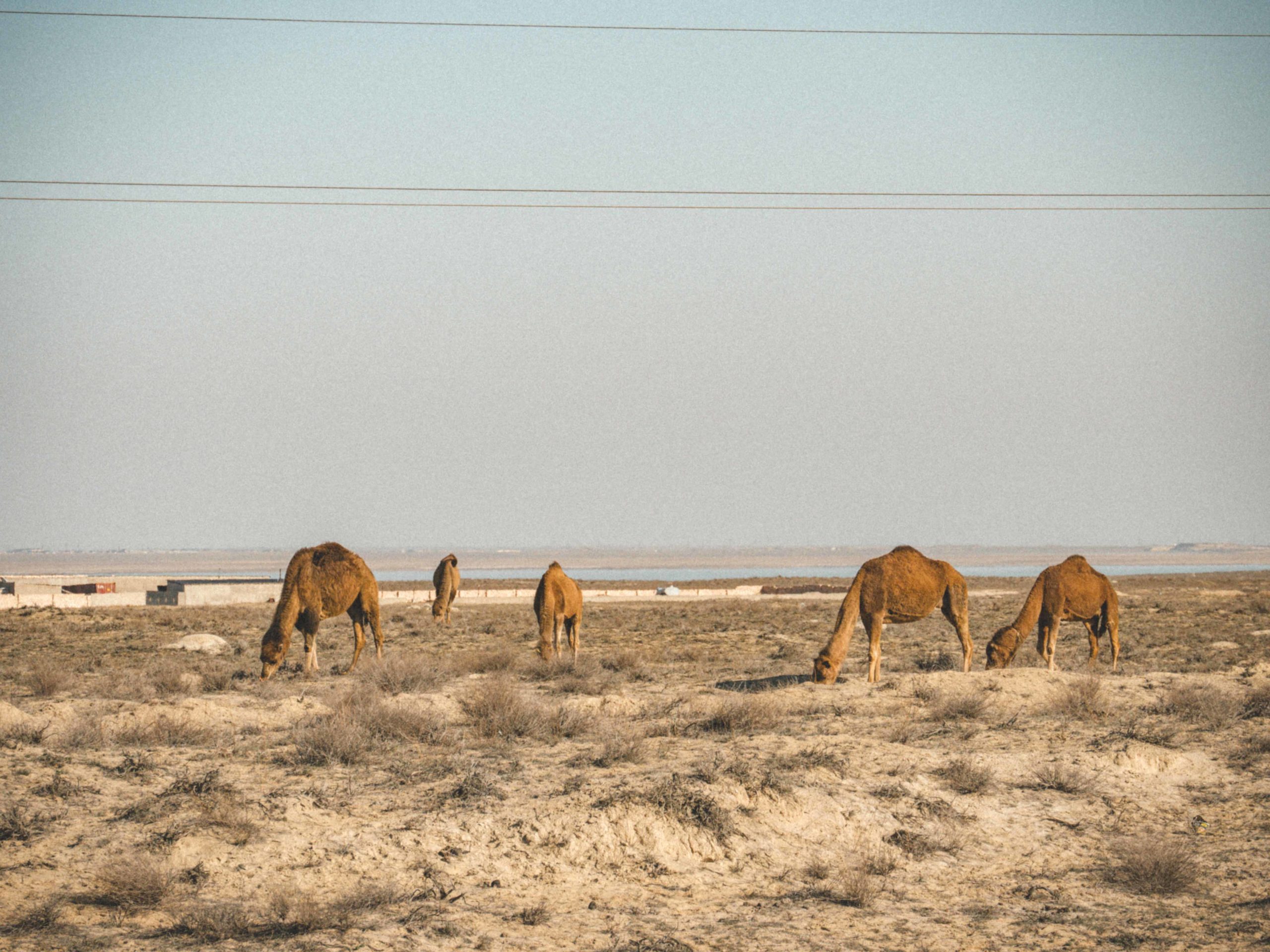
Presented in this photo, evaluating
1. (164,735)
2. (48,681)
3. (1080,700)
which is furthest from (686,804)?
(48,681)

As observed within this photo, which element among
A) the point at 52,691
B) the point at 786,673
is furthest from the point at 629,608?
the point at 52,691

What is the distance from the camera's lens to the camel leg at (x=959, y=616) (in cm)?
2000

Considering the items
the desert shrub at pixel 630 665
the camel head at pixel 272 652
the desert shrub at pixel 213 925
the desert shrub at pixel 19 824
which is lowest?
the desert shrub at pixel 213 925

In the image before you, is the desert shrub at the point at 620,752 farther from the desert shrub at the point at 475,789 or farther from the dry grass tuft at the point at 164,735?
the dry grass tuft at the point at 164,735

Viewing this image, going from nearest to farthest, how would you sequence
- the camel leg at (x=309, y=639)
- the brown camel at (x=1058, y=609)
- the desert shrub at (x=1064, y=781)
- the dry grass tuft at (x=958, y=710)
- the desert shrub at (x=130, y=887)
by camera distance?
the desert shrub at (x=130, y=887), the desert shrub at (x=1064, y=781), the dry grass tuft at (x=958, y=710), the brown camel at (x=1058, y=609), the camel leg at (x=309, y=639)

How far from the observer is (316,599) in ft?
72.0

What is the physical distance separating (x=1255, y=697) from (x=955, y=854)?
9.14 m

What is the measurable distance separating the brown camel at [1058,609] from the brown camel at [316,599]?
12.4 metres

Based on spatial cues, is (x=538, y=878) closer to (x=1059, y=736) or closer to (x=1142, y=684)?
(x=1059, y=736)

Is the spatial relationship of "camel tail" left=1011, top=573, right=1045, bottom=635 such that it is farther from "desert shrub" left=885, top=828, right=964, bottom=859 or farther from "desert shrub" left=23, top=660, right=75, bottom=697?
"desert shrub" left=23, top=660, right=75, bottom=697

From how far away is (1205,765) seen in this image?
13852 millimetres

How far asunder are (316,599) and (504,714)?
745 cm

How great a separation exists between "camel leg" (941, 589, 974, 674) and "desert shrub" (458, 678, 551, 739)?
314 inches

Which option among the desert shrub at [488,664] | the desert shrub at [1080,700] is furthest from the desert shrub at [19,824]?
the desert shrub at [1080,700]
